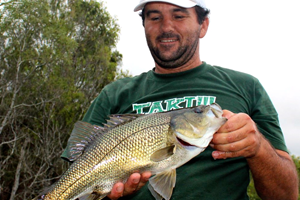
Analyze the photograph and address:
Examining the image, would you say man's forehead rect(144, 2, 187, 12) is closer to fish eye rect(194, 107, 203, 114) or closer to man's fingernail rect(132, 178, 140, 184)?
fish eye rect(194, 107, 203, 114)

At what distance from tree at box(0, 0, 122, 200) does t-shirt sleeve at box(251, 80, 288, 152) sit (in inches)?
749

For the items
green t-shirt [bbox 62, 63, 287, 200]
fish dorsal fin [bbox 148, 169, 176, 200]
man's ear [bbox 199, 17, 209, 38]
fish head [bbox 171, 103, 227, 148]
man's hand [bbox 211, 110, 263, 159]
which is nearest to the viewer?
man's hand [bbox 211, 110, 263, 159]

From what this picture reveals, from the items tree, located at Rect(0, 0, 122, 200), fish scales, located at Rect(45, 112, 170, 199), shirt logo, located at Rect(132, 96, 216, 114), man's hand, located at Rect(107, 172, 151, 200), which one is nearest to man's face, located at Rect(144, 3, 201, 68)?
shirt logo, located at Rect(132, 96, 216, 114)

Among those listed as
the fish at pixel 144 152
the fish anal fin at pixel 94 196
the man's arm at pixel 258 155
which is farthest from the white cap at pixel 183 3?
the fish anal fin at pixel 94 196

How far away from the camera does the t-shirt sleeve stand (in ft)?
10.1

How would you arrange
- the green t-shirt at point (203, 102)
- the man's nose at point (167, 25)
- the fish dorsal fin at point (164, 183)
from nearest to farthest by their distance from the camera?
1. the fish dorsal fin at point (164, 183)
2. the green t-shirt at point (203, 102)
3. the man's nose at point (167, 25)

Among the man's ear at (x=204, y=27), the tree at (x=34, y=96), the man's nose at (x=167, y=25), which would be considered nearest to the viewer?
the man's nose at (x=167, y=25)

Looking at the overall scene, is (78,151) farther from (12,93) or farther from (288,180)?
(12,93)

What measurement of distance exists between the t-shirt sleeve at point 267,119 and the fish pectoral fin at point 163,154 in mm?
1186

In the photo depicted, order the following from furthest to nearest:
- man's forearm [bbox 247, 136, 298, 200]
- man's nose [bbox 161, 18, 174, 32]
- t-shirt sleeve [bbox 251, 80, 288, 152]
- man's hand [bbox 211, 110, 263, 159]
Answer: man's nose [bbox 161, 18, 174, 32]
t-shirt sleeve [bbox 251, 80, 288, 152]
man's forearm [bbox 247, 136, 298, 200]
man's hand [bbox 211, 110, 263, 159]

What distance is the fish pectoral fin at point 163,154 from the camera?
2.41 m

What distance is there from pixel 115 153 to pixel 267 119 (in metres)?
1.67

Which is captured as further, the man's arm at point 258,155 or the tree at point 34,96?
the tree at point 34,96

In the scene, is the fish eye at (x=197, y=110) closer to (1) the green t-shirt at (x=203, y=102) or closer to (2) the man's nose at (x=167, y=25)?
(1) the green t-shirt at (x=203, y=102)
